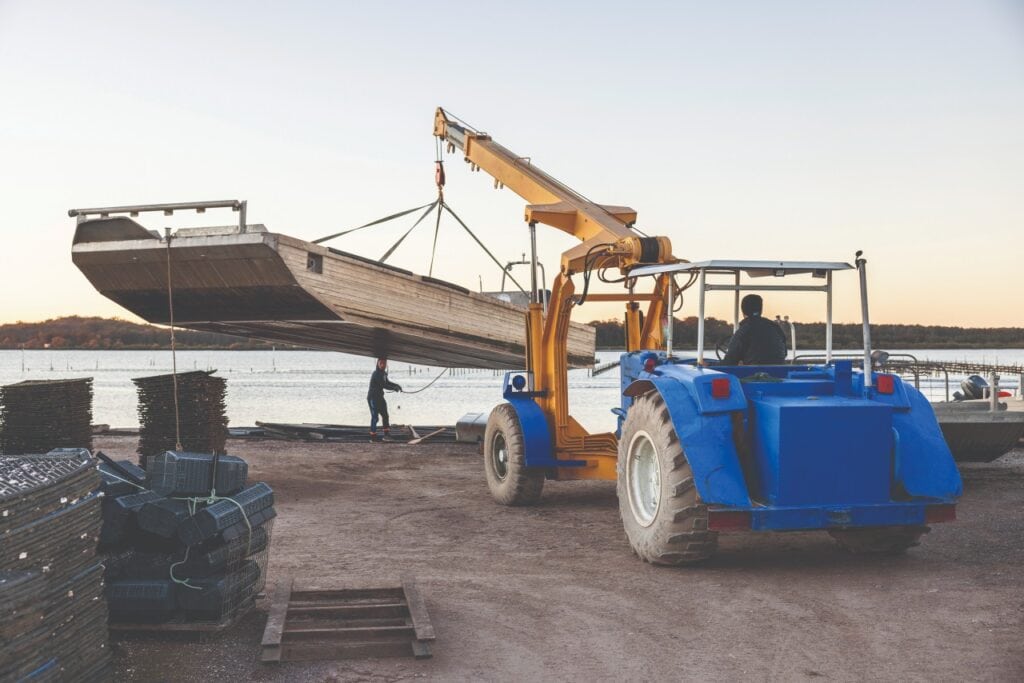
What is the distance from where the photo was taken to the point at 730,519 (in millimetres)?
7281

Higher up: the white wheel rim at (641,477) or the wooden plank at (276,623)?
the white wheel rim at (641,477)

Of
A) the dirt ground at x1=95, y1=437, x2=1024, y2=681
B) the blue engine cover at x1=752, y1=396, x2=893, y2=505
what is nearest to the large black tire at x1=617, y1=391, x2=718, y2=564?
the dirt ground at x1=95, y1=437, x2=1024, y2=681

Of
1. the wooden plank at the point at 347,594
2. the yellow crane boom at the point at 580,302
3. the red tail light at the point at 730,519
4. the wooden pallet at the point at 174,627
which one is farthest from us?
the yellow crane boom at the point at 580,302

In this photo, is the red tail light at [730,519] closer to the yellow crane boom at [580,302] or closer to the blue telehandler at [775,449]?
the blue telehandler at [775,449]

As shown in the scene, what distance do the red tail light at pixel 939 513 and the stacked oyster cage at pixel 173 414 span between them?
864cm

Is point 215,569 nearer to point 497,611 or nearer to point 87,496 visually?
point 87,496

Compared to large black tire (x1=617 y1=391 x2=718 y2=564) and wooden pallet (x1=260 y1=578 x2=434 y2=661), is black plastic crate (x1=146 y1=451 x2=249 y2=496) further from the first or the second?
large black tire (x1=617 y1=391 x2=718 y2=564)

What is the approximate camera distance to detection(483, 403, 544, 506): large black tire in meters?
10.9

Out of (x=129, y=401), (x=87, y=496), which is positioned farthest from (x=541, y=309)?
(x=129, y=401)

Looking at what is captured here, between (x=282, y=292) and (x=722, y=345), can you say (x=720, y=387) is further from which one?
(x=282, y=292)

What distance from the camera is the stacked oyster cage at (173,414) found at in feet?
41.4

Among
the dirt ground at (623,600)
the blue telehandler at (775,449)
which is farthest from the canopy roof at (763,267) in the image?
the dirt ground at (623,600)

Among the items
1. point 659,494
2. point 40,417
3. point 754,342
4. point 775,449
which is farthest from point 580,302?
point 40,417

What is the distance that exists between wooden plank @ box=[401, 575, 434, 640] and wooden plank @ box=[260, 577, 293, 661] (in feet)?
2.50
